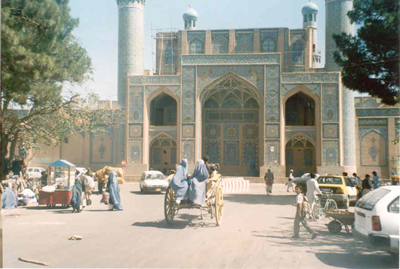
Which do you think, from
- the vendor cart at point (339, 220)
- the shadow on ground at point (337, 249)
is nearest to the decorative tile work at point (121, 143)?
the shadow on ground at point (337, 249)

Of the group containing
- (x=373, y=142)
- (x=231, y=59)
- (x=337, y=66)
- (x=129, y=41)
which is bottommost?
(x=373, y=142)

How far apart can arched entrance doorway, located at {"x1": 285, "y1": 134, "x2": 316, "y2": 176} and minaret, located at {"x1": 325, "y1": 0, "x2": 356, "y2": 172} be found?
9.35 feet

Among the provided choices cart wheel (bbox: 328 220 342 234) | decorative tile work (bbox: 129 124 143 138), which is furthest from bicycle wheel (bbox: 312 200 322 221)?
decorative tile work (bbox: 129 124 143 138)

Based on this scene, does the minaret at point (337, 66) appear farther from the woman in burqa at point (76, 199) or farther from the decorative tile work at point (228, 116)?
the woman in burqa at point (76, 199)

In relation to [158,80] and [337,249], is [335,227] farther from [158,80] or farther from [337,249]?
[158,80]

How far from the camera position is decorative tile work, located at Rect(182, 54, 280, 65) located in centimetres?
3134

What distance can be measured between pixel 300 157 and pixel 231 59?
8.79 metres

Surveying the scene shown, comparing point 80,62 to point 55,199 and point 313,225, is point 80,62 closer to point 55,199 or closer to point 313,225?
point 55,199

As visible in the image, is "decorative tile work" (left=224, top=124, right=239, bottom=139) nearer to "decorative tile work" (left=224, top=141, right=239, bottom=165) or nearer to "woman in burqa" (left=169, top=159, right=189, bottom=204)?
"decorative tile work" (left=224, top=141, right=239, bottom=165)

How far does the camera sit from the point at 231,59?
104ft

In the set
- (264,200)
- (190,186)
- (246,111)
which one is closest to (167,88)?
Answer: (246,111)

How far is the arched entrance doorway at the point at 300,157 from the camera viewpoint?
109 feet

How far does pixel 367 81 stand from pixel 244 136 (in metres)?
19.3

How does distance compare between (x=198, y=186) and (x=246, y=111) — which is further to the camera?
(x=246, y=111)
